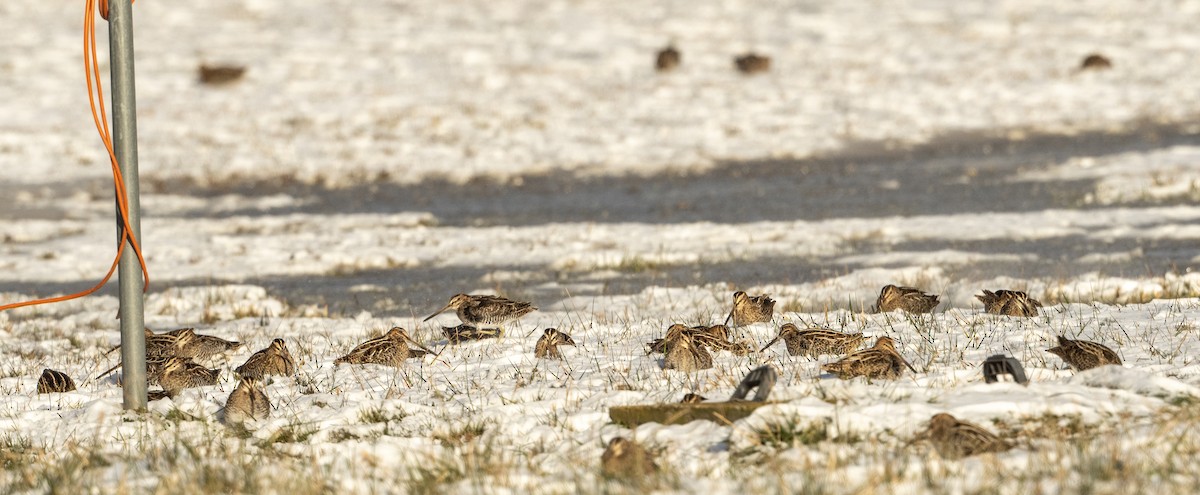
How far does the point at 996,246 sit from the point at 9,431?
10.1 metres

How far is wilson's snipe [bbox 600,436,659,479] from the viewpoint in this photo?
4773mm

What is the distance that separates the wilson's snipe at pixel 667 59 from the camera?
26547 mm

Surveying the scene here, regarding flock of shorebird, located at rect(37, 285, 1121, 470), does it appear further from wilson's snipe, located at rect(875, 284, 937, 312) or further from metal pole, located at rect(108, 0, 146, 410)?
metal pole, located at rect(108, 0, 146, 410)

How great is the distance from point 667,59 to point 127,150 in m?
21.4

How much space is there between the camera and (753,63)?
85.4 feet

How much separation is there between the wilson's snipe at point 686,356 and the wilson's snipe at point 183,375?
2839 millimetres

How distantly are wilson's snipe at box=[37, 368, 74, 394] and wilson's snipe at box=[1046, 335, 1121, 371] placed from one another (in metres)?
5.86

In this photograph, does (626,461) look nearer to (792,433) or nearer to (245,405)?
(792,433)

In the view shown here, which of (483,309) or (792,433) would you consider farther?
(483,309)

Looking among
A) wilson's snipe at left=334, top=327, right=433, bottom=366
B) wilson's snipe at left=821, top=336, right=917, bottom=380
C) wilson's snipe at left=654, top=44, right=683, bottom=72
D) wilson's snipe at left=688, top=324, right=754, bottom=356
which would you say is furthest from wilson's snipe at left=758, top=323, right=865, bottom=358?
wilson's snipe at left=654, top=44, right=683, bottom=72

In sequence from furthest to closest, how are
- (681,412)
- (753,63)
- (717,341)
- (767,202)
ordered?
(753,63), (767,202), (717,341), (681,412)

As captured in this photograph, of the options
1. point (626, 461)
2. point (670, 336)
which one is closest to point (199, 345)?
point (670, 336)

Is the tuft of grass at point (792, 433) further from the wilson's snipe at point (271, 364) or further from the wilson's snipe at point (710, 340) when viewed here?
the wilson's snipe at point (271, 364)

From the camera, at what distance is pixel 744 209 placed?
52.4ft
